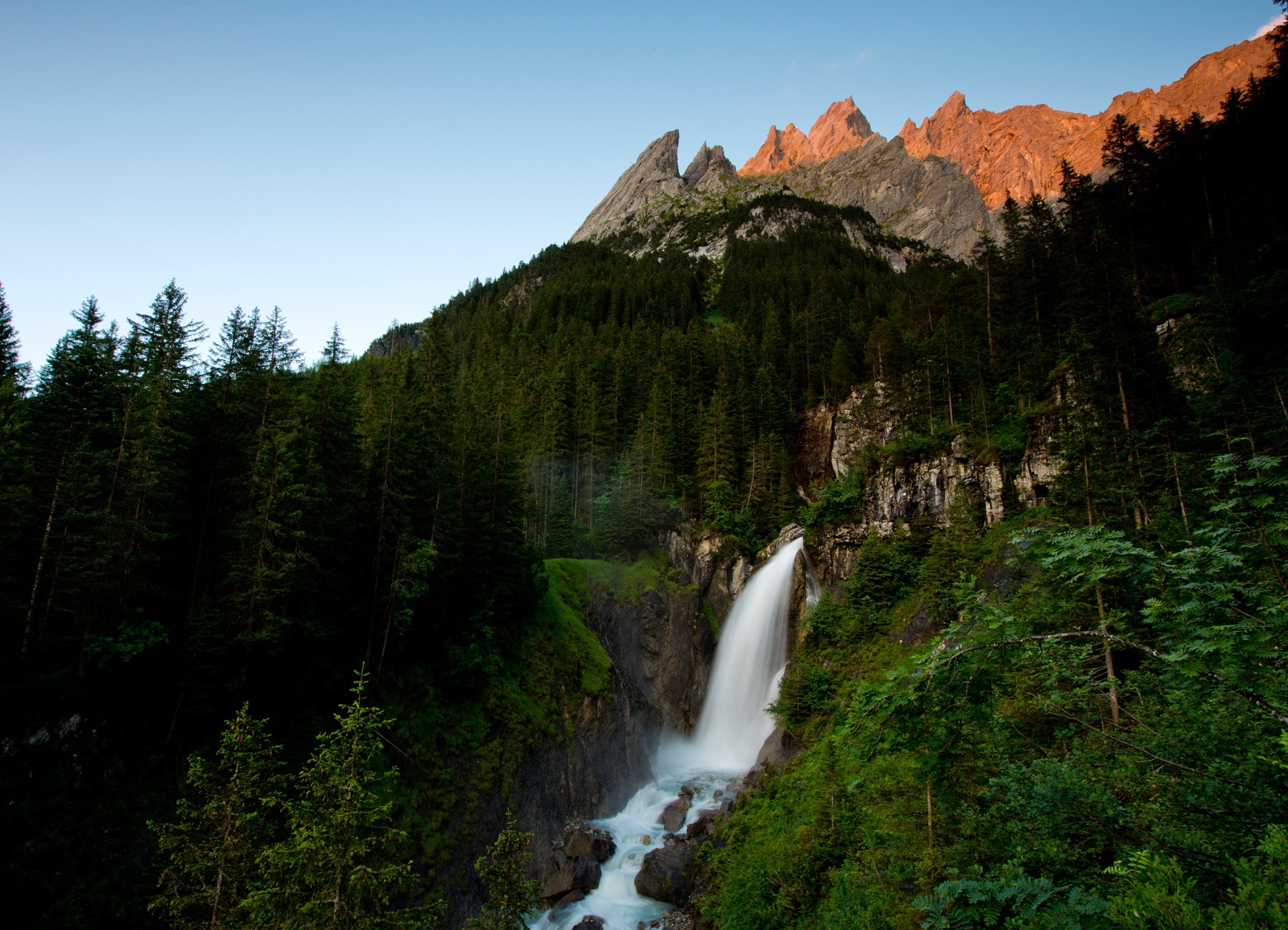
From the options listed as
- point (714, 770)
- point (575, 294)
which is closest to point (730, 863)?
point (714, 770)

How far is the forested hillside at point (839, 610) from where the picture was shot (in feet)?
17.8

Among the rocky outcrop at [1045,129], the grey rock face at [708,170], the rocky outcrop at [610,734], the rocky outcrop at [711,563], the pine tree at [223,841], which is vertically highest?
the grey rock face at [708,170]

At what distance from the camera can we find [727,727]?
128 ft

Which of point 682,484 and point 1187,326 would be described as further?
point 682,484

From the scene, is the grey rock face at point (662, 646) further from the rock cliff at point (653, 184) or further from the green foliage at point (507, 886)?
the rock cliff at point (653, 184)

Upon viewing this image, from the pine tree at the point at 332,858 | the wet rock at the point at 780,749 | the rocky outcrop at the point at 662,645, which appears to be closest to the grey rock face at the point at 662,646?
the rocky outcrop at the point at 662,645

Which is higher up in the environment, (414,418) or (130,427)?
(414,418)

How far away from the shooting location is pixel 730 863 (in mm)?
20672

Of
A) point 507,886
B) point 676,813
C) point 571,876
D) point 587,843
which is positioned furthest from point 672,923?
point 507,886

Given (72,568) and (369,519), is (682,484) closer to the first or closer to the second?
(369,519)

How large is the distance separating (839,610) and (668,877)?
59.9ft

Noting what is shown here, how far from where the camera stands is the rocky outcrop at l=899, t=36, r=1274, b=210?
104 metres

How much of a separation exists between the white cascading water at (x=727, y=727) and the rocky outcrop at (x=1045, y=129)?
318ft

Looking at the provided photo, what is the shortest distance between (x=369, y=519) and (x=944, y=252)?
14746 cm
